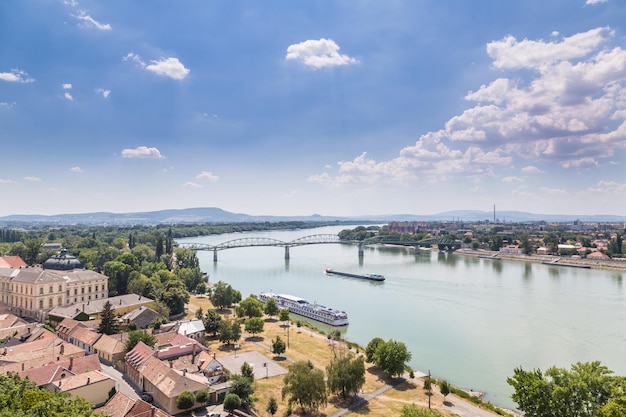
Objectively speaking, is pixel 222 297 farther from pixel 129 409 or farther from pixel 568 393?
pixel 568 393

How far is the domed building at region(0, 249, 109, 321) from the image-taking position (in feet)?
79.8

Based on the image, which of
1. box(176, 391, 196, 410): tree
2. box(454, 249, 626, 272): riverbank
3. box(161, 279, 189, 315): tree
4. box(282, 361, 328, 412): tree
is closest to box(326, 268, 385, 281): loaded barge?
box(161, 279, 189, 315): tree

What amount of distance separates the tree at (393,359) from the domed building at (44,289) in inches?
755

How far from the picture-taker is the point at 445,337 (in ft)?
76.2

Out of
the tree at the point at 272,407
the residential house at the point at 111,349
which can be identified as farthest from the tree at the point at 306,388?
the residential house at the point at 111,349

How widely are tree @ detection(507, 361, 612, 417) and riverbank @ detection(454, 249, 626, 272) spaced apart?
2021 inches

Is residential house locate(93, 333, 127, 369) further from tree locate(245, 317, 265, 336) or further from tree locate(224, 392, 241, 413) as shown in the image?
tree locate(224, 392, 241, 413)

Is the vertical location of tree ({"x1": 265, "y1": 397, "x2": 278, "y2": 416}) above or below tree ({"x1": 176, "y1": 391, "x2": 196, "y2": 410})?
below

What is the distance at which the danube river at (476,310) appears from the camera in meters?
19.5

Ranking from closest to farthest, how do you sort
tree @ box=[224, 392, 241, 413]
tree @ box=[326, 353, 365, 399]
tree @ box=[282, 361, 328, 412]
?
tree @ box=[224, 392, 241, 413] < tree @ box=[282, 361, 328, 412] < tree @ box=[326, 353, 365, 399]

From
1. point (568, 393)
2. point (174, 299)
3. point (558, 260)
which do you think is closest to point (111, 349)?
point (174, 299)

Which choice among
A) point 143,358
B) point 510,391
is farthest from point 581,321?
point 143,358

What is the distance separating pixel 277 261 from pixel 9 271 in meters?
39.8

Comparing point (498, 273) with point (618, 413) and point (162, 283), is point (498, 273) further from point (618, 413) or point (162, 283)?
point (618, 413)
